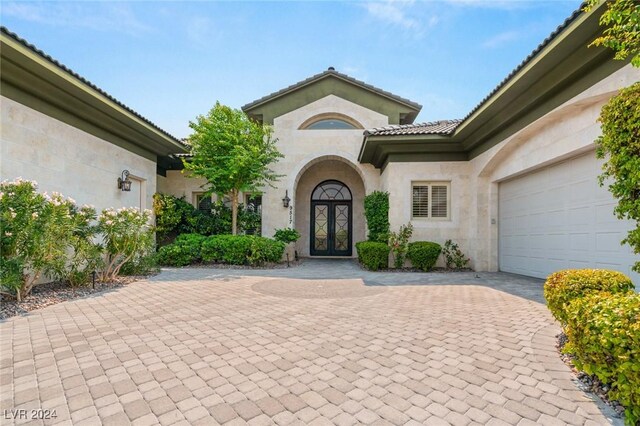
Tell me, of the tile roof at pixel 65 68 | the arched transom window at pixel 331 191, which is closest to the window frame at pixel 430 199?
the arched transom window at pixel 331 191

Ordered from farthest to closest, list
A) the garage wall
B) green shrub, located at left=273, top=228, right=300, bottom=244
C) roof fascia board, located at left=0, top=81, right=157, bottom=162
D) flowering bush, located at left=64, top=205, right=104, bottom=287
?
green shrub, located at left=273, top=228, right=300, bottom=244, flowering bush, located at left=64, top=205, right=104, bottom=287, roof fascia board, located at left=0, top=81, right=157, bottom=162, the garage wall

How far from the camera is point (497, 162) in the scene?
9445 millimetres

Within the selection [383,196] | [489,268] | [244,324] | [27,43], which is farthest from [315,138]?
[244,324]

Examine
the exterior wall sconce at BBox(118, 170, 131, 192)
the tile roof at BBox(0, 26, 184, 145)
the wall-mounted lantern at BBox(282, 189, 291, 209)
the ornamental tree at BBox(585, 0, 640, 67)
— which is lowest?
the wall-mounted lantern at BBox(282, 189, 291, 209)

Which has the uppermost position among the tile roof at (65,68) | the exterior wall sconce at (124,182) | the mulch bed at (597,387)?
the tile roof at (65,68)

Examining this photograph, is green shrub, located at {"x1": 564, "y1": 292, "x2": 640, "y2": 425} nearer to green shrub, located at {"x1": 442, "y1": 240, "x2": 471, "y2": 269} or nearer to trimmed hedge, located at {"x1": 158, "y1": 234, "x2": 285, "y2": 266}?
green shrub, located at {"x1": 442, "y1": 240, "x2": 471, "y2": 269}

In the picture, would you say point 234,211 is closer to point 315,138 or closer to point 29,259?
point 315,138

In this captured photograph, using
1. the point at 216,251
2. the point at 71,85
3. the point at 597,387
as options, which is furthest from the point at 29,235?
the point at 597,387

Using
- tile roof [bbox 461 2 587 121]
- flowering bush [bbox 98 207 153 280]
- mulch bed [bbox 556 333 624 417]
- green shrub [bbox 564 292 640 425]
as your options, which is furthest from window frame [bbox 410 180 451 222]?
flowering bush [bbox 98 207 153 280]

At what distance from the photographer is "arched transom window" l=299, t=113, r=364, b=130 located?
13.2 m

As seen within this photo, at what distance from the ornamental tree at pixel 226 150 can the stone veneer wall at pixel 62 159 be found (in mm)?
2212

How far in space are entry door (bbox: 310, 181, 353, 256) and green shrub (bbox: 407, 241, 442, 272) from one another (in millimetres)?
5266

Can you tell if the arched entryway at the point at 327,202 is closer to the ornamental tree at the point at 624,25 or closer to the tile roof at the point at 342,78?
the tile roof at the point at 342,78

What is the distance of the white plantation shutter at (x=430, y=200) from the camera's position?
10.9 m
